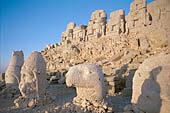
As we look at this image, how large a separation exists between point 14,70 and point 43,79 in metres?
3.38

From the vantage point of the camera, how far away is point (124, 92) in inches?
173

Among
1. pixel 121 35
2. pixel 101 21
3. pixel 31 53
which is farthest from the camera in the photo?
pixel 101 21

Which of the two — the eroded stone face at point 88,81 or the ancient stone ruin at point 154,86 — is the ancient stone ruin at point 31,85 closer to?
the eroded stone face at point 88,81

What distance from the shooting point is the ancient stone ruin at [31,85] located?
3.90m

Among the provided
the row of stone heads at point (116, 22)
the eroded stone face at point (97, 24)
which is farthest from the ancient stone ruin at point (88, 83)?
the eroded stone face at point (97, 24)

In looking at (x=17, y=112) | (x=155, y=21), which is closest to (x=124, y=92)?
(x=17, y=112)

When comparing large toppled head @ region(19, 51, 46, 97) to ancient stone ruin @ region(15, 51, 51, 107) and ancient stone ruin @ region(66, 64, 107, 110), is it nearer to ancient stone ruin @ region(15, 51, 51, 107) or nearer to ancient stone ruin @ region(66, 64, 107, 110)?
ancient stone ruin @ region(15, 51, 51, 107)

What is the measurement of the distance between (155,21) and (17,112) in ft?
39.4

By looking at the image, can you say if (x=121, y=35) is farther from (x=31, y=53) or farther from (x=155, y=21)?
(x=31, y=53)

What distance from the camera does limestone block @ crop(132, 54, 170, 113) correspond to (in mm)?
1973

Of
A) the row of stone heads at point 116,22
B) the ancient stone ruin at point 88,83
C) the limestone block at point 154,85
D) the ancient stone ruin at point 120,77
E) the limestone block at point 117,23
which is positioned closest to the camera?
the limestone block at point 154,85

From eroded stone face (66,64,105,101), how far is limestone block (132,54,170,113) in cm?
99

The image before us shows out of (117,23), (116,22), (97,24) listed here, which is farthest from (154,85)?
(97,24)

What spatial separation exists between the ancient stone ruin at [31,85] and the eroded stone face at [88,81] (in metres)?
1.52
